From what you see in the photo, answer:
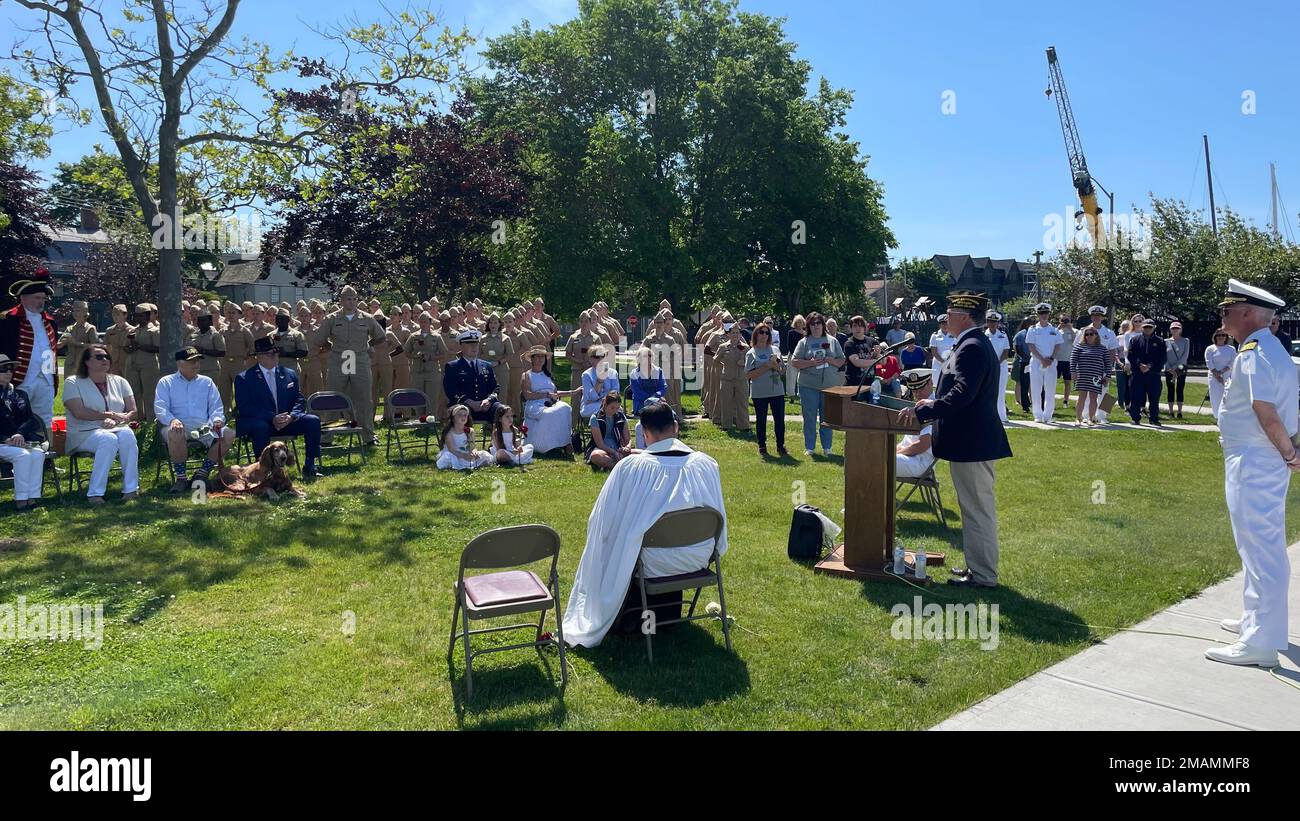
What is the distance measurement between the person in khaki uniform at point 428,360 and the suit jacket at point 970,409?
10191mm

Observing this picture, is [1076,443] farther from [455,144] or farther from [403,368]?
[455,144]

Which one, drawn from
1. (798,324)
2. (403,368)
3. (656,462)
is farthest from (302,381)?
(656,462)

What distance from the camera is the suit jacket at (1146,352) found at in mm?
16562

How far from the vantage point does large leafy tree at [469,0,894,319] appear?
28.5 metres

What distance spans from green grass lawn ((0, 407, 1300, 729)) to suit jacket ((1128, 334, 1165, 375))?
7.16 metres

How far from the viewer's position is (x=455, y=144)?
76.0 ft

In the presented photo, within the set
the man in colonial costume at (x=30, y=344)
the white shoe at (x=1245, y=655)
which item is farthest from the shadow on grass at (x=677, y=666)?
the man in colonial costume at (x=30, y=344)

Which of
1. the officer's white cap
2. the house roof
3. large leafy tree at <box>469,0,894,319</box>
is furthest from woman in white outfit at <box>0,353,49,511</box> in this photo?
the house roof

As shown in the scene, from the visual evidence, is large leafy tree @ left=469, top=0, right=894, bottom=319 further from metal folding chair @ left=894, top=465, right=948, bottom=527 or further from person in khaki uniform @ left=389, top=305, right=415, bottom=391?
metal folding chair @ left=894, top=465, right=948, bottom=527

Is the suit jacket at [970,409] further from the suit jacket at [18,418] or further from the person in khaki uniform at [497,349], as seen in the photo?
the person in khaki uniform at [497,349]

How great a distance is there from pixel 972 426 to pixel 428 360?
10609mm

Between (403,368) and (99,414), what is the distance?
7.05m

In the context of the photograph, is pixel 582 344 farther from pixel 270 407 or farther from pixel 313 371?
pixel 270 407

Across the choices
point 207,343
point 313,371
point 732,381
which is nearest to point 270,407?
point 207,343
